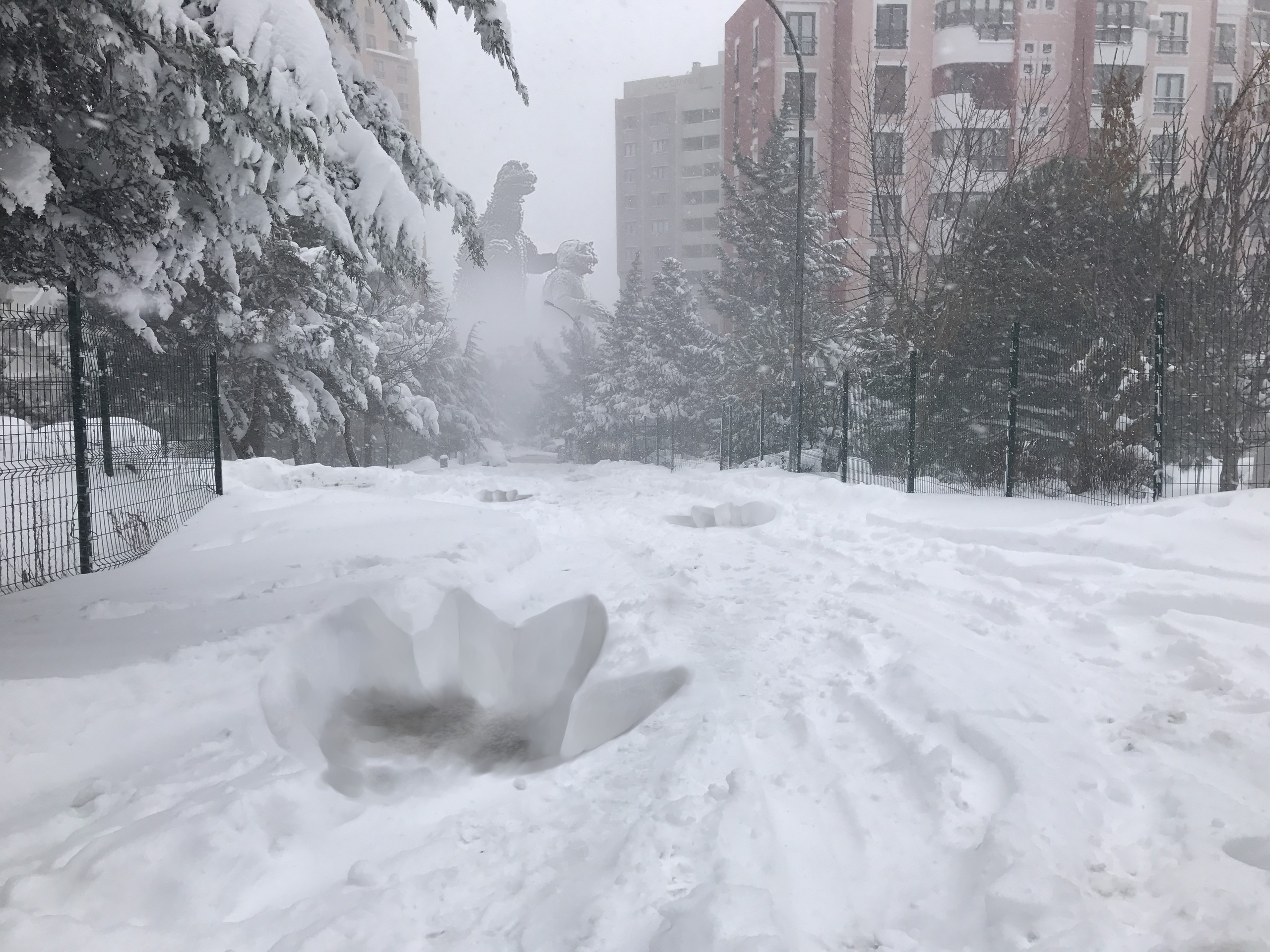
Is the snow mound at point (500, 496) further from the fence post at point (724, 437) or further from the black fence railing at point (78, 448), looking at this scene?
the fence post at point (724, 437)

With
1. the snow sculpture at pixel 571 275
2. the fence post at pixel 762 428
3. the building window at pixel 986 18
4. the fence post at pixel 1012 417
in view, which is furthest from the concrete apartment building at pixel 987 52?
the snow sculpture at pixel 571 275

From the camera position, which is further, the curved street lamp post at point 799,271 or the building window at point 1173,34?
the building window at point 1173,34

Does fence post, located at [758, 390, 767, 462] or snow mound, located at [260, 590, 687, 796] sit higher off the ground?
fence post, located at [758, 390, 767, 462]

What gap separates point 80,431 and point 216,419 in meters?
3.51

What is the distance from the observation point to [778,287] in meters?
31.2

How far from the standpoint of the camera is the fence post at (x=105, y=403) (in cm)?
750

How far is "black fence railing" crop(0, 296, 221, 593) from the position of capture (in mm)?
6277

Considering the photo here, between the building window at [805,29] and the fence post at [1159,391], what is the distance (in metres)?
34.8

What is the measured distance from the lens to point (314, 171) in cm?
514

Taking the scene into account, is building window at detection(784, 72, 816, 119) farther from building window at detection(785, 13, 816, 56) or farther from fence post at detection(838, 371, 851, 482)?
fence post at detection(838, 371, 851, 482)

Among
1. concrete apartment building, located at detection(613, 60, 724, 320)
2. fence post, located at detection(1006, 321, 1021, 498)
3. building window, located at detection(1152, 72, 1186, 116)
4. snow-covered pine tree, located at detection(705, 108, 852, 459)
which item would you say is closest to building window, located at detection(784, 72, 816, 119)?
snow-covered pine tree, located at detection(705, 108, 852, 459)

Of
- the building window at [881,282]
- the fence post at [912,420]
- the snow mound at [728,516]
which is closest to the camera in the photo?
the snow mound at [728,516]

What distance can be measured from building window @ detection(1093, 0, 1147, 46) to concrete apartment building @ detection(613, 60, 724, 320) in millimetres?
32361

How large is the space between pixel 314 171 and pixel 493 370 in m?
73.9
